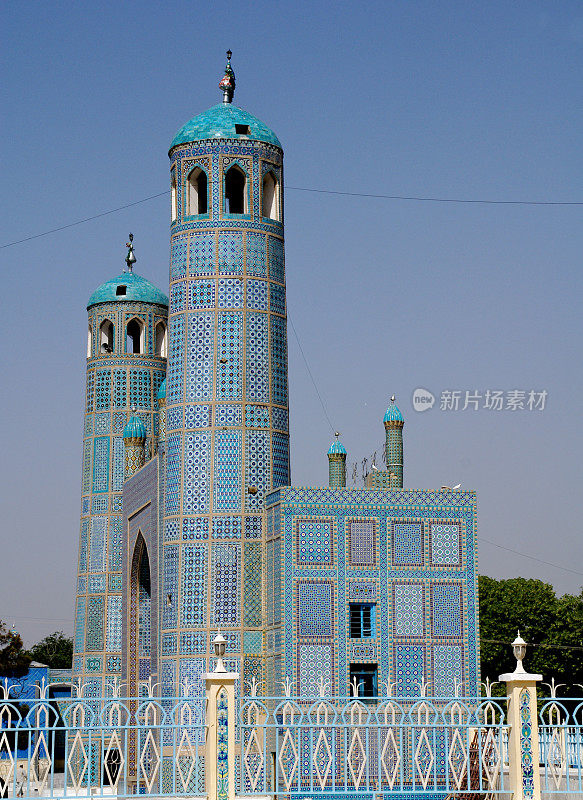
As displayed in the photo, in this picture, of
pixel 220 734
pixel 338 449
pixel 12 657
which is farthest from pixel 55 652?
pixel 220 734

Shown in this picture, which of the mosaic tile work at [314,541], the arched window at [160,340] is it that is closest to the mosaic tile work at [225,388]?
the mosaic tile work at [314,541]

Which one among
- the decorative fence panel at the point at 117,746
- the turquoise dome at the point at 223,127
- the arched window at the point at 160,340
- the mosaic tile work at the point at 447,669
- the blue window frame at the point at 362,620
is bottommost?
the decorative fence panel at the point at 117,746

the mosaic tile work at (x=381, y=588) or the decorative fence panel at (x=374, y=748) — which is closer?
the decorative fence panel at (x=374, y=748)

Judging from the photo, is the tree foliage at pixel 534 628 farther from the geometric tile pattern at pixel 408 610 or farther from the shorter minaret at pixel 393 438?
the geometric tile pattern at pixel 408 610

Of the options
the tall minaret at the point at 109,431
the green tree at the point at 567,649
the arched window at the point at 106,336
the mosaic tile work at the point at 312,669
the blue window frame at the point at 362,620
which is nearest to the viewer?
the mosaic tile work at the point at 312,669

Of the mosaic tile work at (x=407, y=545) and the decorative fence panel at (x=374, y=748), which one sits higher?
the mosaic tile work at (x=407, y=545)

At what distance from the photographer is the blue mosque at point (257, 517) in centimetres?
2178

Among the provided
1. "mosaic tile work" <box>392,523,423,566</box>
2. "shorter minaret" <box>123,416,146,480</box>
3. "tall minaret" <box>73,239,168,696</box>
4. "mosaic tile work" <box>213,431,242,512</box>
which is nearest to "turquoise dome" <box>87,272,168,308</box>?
"tall minaret" <box>73,239,168,696</box>

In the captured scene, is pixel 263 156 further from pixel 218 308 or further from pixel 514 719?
pixel 514 719

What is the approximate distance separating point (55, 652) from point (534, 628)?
29901 millimetres

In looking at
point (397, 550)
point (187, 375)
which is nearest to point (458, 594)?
point (397, 550)

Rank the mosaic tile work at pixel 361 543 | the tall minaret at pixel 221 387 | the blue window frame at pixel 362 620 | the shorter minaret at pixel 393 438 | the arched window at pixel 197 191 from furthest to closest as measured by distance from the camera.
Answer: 1. the shorter minaret at pixel 393 438
2. the arched window at pixel 197 191
3. the tall minaret at pixel 221 387
4. the mosaic tile work at pixel 361 543
5. the blue window frame at pixel 362 620

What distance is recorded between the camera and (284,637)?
2150cm

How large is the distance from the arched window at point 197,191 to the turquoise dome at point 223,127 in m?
0.65
